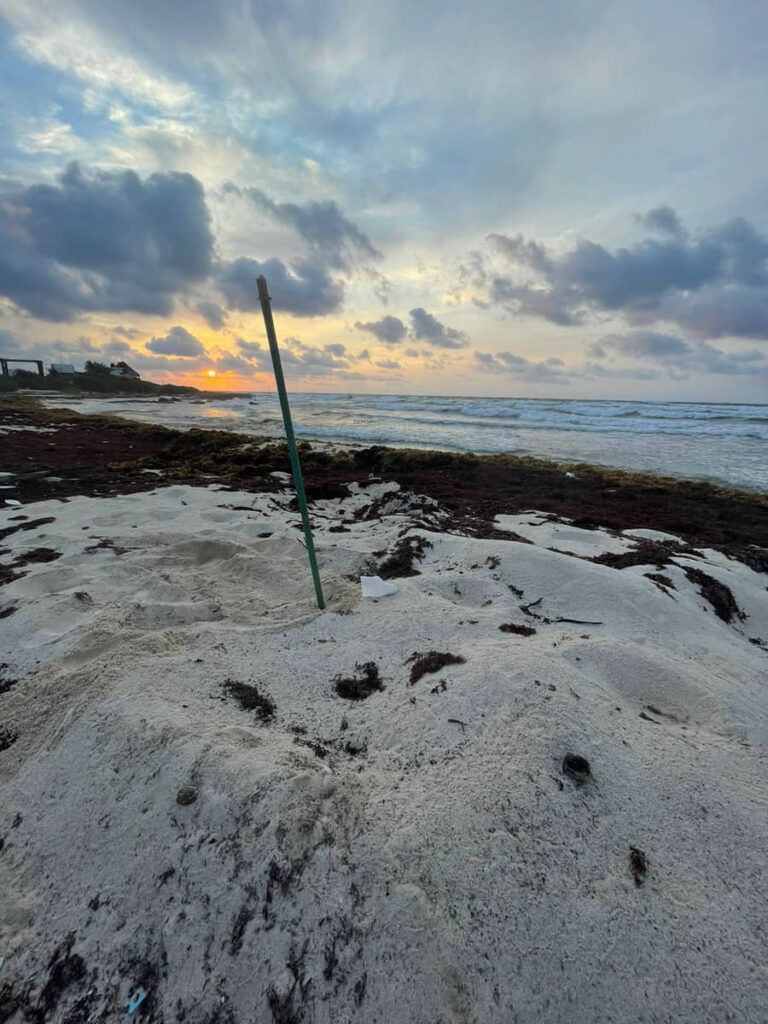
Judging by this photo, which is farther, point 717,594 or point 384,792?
point 717,594

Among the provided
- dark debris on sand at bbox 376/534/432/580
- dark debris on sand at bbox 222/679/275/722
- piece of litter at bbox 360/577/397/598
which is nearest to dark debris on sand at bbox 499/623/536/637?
piece of litter at bbox 360/577/397/598

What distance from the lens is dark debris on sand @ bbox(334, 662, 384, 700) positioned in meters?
2.65

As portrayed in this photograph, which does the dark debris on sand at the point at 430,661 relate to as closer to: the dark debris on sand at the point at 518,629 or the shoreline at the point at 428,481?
the dark debris on sand at the point at 518,629

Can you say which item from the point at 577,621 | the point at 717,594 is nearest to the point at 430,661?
the point at 577,621

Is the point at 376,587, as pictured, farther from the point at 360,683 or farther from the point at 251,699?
the point at 251,699

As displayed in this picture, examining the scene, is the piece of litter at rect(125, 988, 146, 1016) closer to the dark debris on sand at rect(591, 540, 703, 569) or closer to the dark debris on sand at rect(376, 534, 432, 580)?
the dark debris on sand at rect(376, 534, 432, 580)

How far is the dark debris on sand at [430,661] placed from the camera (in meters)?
2.72

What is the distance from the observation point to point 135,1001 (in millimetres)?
1370

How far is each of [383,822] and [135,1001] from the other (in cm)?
89

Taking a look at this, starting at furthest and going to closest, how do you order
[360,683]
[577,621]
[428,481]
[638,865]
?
[428,481], [577,621], [360,683], [638,865]

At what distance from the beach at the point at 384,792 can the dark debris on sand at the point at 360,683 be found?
0.02 m

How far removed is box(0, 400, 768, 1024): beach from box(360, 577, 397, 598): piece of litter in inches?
3.7

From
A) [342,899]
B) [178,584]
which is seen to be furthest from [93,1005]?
[178,584]

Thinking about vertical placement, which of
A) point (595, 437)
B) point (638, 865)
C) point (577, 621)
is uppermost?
point (638, 865)
